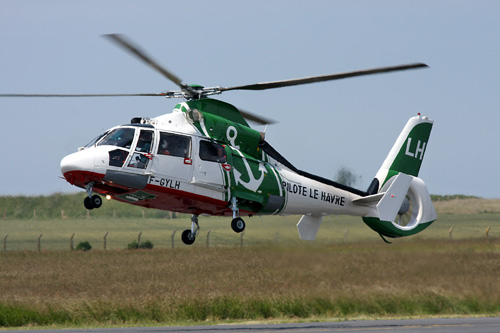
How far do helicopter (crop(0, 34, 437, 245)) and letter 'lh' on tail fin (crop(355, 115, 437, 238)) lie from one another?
75 mm

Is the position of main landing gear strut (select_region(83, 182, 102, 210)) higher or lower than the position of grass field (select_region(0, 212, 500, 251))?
higher

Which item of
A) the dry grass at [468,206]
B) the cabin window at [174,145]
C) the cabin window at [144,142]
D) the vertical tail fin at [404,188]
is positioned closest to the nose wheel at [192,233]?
the cabin window at [174,145]

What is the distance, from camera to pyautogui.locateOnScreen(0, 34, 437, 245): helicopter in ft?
64.1

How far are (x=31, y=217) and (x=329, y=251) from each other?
4200cm

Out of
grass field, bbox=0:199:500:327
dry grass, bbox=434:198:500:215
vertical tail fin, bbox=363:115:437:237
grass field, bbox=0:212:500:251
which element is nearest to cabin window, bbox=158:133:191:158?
grass field, bbox=0:199:500:327

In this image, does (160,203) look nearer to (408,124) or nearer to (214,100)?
(214,100)

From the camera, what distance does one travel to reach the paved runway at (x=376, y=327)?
24.5 meters

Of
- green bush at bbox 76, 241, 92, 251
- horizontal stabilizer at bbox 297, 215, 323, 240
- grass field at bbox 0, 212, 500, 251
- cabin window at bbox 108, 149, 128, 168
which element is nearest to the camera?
cabin window at bbox 108, 149, 128, 168

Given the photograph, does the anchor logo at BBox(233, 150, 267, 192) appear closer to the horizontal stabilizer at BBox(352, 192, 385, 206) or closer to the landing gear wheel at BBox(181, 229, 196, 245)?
the landing gear wheel at BBox(181, 229, 196, 245)

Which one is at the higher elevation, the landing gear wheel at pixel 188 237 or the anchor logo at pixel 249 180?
the anchor logo at pixel 249 180

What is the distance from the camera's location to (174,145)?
20.4 metres

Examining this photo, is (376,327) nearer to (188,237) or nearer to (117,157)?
(188,237)

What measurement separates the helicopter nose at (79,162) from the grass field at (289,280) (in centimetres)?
808

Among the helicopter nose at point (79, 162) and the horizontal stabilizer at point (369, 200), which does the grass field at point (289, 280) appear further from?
the helicopter nose at point (79, 162)
